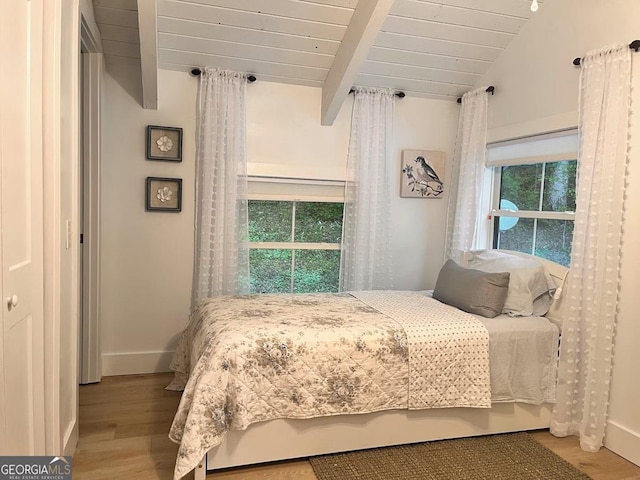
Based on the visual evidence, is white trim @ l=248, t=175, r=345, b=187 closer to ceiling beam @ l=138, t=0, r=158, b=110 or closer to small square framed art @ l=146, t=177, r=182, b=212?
small square framed art @ l=146, t=177, r=182, b=212

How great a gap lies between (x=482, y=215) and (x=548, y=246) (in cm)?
64

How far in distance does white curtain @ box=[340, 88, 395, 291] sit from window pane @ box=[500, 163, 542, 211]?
91 cm

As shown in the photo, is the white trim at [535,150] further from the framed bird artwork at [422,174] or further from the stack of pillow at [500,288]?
the stack of pillow at [500,288]

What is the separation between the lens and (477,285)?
275 cm

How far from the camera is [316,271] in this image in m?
3.85

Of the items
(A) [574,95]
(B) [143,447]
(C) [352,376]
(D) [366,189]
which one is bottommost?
(B) [143,447]

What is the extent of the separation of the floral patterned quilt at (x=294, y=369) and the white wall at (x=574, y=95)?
748mm

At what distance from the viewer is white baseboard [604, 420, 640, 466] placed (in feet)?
7.86

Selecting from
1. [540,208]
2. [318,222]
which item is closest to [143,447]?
[318,222]

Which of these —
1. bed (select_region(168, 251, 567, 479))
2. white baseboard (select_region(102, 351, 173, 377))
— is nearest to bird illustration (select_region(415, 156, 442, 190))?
bed (select_region(168, 251, 567, 479))

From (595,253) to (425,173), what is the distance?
62.7 inches

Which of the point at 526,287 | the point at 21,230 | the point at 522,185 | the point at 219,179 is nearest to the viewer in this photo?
the point at 21,230

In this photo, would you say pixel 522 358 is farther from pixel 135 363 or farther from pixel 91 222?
pixel 91 222

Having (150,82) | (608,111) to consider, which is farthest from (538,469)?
(150,82)
